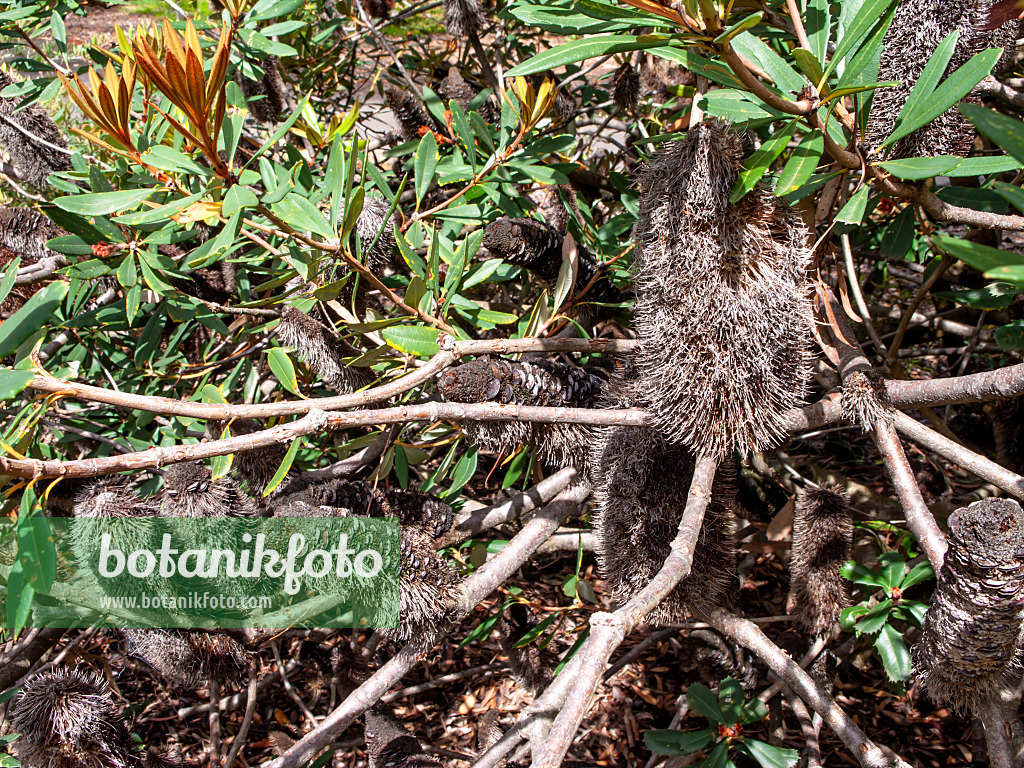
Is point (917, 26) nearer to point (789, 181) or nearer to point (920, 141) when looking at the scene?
point (920, 141)

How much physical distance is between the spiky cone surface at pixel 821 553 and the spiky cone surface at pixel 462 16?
2032mm

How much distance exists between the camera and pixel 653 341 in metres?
1.12

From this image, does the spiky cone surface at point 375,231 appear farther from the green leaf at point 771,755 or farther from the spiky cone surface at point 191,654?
the green leaf at point 771,755

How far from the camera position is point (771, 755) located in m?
1.62

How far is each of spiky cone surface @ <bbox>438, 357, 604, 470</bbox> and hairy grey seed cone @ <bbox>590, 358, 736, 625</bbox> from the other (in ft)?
0.38

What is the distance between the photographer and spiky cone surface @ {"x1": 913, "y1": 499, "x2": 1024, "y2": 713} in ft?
2.88

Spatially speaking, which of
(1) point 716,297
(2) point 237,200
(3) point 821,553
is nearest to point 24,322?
(2) point 237,200

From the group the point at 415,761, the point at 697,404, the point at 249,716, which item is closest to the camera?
the point at 697,404

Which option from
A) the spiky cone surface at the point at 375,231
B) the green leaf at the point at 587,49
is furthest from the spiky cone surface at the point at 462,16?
the green leaf at the point at 587,49

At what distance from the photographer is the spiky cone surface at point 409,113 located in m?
2.37

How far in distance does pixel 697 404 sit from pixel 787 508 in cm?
129

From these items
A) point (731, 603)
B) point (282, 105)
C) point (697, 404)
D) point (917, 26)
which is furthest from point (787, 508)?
point (282, 105)

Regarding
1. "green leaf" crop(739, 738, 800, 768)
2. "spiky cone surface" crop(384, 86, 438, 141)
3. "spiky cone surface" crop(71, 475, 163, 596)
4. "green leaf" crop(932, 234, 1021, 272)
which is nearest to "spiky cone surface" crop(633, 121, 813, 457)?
"green leaf" crop(932, 234, 1021, 272)

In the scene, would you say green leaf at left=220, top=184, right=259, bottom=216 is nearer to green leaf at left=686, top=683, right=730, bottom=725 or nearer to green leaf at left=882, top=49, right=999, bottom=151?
green leaf at left=882, top=49, right=999, bottom=151
